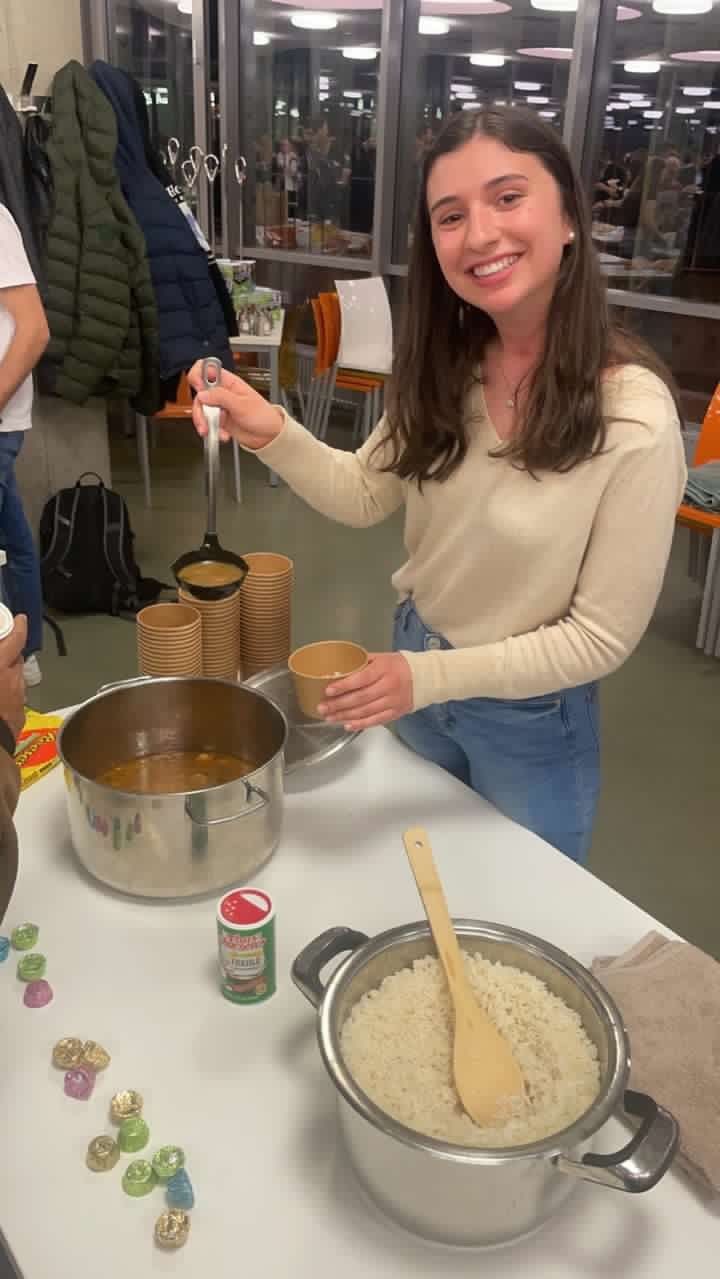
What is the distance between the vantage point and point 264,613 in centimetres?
140

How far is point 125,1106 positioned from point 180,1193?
93 millimetres

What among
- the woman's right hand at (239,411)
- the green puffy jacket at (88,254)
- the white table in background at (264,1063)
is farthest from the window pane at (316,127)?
the white table in background at (264,1063)

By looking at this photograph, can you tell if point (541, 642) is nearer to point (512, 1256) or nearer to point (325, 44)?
point (512, 1256)

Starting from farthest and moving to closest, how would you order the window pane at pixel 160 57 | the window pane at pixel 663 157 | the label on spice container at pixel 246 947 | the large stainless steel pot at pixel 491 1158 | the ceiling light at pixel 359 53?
the window pane at pixel 160 57 < the ceiling light at pixel 359 53 < the window pane at pixel 663 157 < the label on spice container at pixel 246 947 < the large stainless steel pot at pixel 491 1158

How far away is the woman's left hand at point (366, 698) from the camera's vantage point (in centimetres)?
110

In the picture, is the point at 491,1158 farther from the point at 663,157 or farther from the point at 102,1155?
the point at 663,157

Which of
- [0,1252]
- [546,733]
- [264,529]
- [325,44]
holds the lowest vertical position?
[264,529]

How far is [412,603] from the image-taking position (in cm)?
140

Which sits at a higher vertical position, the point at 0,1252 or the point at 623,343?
the point at 623,343

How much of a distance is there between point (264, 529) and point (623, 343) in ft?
10.6

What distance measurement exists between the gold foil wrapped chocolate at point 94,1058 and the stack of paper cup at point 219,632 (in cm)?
56

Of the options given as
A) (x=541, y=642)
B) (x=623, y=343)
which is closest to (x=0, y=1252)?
(x=541, y=642)

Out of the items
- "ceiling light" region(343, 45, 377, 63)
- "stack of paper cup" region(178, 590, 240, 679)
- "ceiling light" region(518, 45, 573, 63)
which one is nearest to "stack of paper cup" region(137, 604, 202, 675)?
"stack of paper cup" region(178, 590, 240, 679)

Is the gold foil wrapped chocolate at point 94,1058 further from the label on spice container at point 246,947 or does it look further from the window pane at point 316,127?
the window pane at point 316,127
